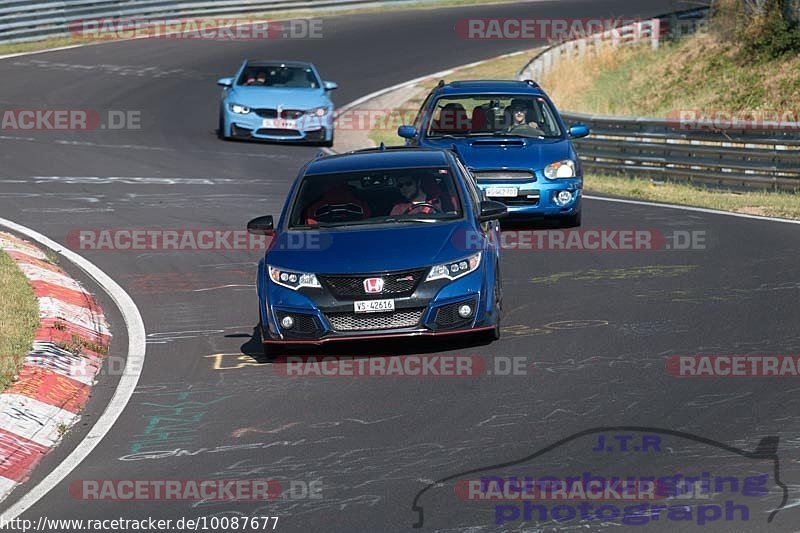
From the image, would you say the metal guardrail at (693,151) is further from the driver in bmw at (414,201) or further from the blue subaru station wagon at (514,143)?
the driver in bmw at (414,201)

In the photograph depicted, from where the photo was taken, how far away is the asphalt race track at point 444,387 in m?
7.38

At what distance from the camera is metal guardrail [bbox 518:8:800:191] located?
1988cm

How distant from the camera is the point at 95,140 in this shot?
85.7 feet

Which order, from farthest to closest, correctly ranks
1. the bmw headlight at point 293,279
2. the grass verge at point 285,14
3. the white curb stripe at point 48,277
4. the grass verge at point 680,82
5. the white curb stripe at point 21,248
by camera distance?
the grass verge at point 285,14, the grass verge at point 680,82, the white curb stripe at point 21,248, the white curb stripe at point 48,277, the bmw headlight at point 293,279

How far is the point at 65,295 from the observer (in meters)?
12.8

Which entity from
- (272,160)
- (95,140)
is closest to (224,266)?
(272,160)

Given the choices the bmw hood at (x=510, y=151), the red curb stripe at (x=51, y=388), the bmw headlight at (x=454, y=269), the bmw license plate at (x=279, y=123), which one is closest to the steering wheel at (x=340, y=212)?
the bmw headlight at (x=454, y=269)

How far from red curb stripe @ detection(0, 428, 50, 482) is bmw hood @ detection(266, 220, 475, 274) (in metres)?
2.56

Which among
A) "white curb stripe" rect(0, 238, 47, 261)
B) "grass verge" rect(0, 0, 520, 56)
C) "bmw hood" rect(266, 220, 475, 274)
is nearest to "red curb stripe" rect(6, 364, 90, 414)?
"bmw hood" rect(266, 220, 475, 274)

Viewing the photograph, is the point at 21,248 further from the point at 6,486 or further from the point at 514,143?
the point at 6,486

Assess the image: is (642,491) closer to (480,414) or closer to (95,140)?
(480,414)

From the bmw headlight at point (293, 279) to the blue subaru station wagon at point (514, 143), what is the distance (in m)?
5.75

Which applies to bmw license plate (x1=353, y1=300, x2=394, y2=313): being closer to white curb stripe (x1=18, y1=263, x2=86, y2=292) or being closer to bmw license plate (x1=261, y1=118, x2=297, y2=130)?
white curb stripe (x1=18, y1=263, x2=86, y2=292)

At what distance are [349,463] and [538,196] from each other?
893 centimetres
